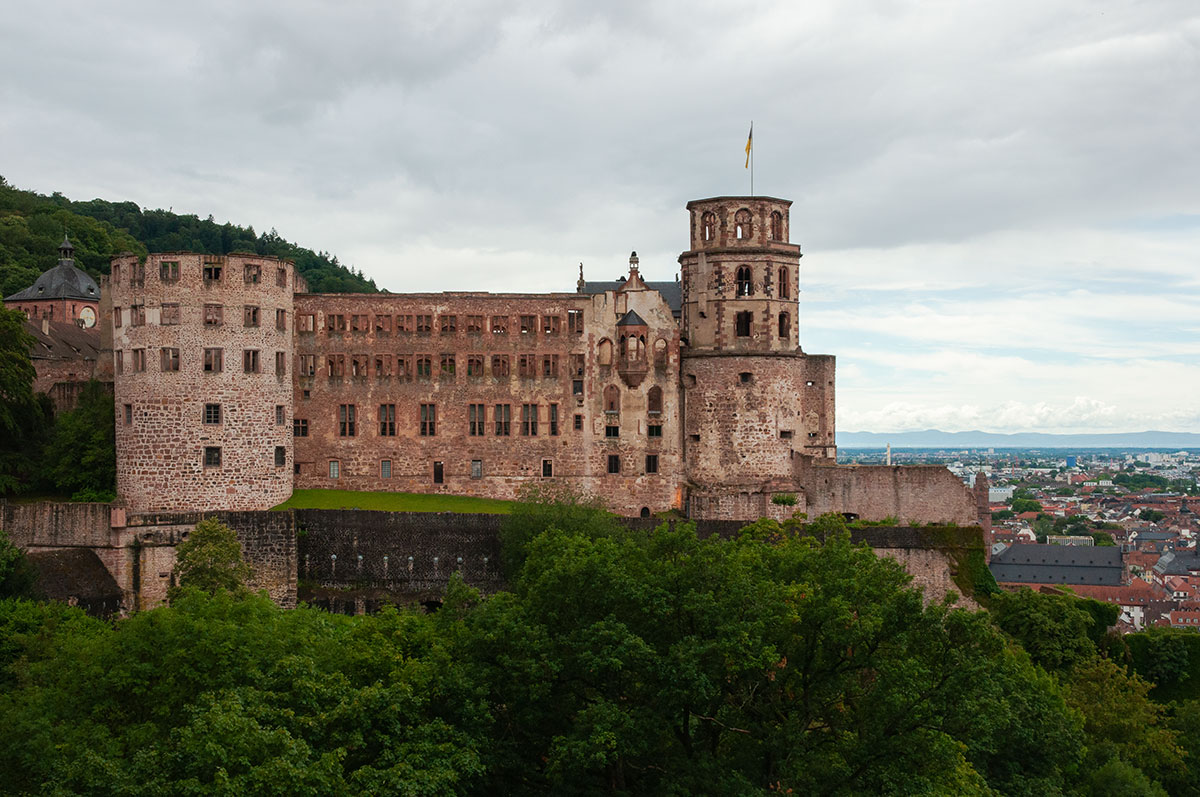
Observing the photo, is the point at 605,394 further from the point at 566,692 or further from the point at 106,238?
the point at 106,238

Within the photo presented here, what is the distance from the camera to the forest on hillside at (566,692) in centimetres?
3059

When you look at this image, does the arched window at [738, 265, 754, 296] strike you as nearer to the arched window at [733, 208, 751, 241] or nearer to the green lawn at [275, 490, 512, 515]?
the arched window at [733, 208, 751, 241]

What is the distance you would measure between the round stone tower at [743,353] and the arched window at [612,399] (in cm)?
378

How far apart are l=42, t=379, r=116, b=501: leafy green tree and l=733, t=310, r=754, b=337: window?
108 feet

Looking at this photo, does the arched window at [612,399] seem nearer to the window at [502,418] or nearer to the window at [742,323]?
the window at [502,418]

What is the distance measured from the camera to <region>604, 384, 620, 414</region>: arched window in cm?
7025

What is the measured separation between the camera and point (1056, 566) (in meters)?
138

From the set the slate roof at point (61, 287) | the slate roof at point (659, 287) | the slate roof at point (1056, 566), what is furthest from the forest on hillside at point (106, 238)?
the slate roof at point (1056, 566)

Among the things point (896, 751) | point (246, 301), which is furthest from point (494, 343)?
point (896, 751)

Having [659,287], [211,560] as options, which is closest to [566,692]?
[211,560]

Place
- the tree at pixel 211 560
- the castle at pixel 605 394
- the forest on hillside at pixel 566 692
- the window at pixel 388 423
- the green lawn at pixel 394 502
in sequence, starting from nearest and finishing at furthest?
the forest on hillside at pixel 566 692 → the tree at pixel 211 560 → the green lawn at pixel 394 502 → the castle at pixel 605 394 → the window at pixel 388 423

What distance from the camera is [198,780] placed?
28.1 metres

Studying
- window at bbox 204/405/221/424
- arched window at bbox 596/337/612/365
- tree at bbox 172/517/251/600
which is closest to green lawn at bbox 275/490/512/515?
window at bbox 204/405/221/424

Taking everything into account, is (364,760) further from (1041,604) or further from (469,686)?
(1041,604)
